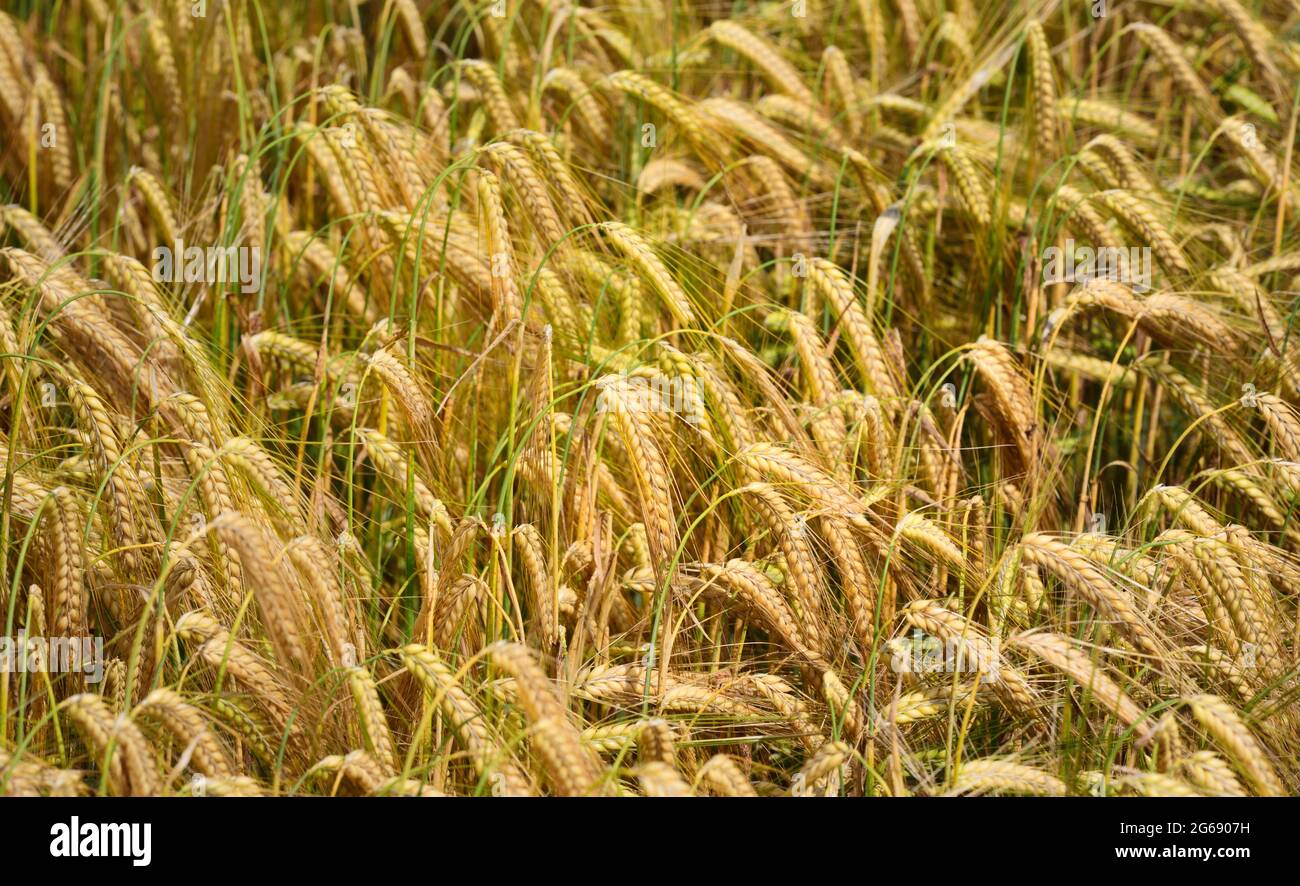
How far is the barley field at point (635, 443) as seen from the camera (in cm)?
205

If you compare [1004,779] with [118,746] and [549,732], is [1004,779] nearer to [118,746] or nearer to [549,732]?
[549,732]

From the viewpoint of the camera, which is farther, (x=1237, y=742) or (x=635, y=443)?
(x=635, y=443)

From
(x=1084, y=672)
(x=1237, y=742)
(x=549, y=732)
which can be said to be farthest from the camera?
(x=1084, y=672)

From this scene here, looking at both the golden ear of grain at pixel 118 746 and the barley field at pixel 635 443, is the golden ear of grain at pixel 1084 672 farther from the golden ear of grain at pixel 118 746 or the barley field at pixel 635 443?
the golden ear of grain at pixel 118 746

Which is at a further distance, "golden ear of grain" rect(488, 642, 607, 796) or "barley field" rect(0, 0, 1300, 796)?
"barley field" rect(0, 0, 1300, 796)

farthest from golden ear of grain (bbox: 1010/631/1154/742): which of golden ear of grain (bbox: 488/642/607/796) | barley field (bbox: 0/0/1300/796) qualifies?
golden ear of grain (bbox: 488/642/607/796)

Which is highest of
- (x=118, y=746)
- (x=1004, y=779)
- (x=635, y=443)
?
(x=635, y=443)

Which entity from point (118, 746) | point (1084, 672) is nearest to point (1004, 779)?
point (1084, 672)

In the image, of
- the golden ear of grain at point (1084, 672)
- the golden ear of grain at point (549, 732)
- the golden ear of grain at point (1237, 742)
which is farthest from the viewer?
the golden ear of grain at point (1084, 672)

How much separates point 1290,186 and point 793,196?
1.46 metres

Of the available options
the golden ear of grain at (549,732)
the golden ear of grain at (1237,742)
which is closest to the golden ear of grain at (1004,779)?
the golden ear of grain at (1237,742)

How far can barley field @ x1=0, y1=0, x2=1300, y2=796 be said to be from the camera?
2.05 metres

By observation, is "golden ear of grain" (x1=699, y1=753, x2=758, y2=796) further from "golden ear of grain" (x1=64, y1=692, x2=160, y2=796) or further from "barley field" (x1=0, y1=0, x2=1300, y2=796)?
"golden ear of grain" (x1=64, y1=692, x2=160, y2=796)

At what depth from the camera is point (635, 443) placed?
209 centimetres
